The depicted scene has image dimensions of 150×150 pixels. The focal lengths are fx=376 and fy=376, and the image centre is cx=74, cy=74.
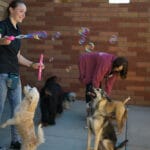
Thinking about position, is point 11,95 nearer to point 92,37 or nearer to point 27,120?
point 27,120

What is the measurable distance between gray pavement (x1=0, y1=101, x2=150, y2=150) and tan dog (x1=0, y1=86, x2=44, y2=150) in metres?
0.94

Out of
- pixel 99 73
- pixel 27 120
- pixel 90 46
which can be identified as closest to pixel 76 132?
pixel 99 73

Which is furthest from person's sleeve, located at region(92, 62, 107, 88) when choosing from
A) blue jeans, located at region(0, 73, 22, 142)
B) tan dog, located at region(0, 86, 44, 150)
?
tan dog, located at region(0, 86, 44, 150)

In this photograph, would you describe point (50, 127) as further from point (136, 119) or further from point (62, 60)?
point (62, 60)

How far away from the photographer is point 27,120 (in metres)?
4.46

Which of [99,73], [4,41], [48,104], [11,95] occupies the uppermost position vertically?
[4,41]

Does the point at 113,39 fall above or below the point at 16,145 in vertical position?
above

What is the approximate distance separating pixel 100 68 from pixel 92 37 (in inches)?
101

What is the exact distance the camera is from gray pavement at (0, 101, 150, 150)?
5.64 metres

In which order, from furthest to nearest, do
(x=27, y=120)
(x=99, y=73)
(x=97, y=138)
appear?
(x=99, y=73) → (x=97, y=138) → (x=27, y=120)

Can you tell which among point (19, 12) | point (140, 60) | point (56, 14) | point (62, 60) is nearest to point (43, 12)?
point (56, 14)

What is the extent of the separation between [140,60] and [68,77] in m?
1.78

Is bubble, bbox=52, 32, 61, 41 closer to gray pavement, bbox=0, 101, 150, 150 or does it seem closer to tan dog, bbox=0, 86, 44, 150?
gray pavement, bbox=0, 101, 150, 150

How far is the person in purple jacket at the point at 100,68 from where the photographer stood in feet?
21.4
